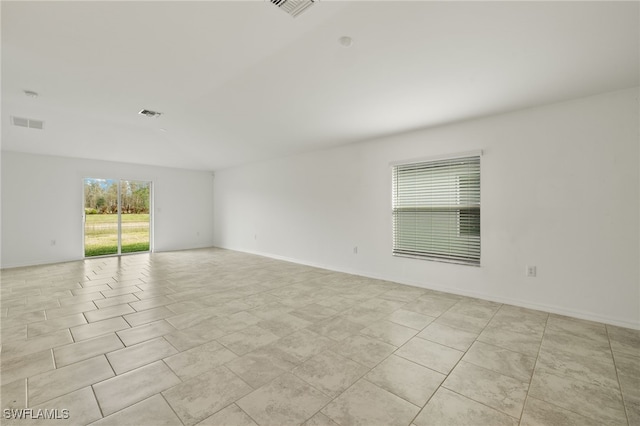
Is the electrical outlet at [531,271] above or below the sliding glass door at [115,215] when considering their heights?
below

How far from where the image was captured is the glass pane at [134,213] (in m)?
7.26

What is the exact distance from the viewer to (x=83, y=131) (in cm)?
529

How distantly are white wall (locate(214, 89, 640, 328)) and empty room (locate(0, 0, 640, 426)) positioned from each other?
22 millimetres

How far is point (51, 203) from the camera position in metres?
6.06

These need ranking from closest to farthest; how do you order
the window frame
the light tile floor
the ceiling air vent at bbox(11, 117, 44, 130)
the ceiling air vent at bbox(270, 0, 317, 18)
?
the light tile floor
the ceiling air vent at bbox(270, 0, 317, 18)
the window frame
the ceiling air vent at bbox(11, 117, 44, 130)

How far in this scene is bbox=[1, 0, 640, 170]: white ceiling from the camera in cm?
206

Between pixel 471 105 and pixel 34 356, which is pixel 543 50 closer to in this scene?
pixel 471 105

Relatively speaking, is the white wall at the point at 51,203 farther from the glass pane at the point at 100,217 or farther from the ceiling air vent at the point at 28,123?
the ceiling air vent at the point at 28,123

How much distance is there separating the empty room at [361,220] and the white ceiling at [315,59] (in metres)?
0.02

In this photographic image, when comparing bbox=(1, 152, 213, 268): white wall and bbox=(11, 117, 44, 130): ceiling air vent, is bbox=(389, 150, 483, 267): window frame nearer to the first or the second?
bbox=(11, 117, 44, 130): ceiling air vent

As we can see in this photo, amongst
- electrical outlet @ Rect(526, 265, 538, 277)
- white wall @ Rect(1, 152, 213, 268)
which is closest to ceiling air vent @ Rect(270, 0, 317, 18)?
electrical outlet @ Rect(526, 265, 538, 277)

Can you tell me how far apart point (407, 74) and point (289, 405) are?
3038 millimetres

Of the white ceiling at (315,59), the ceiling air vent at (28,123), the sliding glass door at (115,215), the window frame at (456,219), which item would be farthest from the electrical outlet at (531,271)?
the sliding glass door at (115,215)

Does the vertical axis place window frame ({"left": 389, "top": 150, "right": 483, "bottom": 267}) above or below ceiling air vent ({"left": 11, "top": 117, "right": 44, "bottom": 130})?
below
